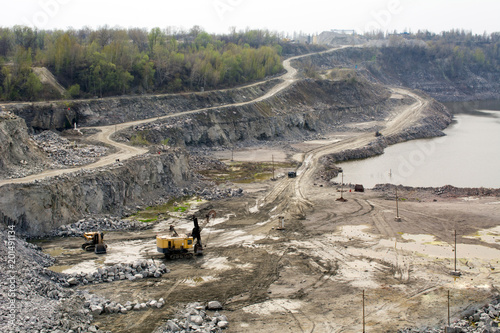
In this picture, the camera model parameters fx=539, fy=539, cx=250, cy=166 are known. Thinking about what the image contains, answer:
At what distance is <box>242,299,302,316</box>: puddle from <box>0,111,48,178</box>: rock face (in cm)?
2051

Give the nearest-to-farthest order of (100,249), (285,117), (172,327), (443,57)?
1. (172,327)
2. (100,249)
3. (285,117)
4. (443,57)

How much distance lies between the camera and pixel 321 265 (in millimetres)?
29250

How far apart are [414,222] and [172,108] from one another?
39.5 meters

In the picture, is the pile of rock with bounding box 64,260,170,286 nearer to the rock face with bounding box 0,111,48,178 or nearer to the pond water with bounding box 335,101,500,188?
the rock face with bounding box 0,111,48,178

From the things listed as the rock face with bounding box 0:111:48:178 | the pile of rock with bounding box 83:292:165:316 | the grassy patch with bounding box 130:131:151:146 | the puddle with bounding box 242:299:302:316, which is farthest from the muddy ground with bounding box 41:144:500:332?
the grassy patch with bounding box 130:131:151:146

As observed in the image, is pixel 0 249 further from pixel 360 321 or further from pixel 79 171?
pixel 360 321

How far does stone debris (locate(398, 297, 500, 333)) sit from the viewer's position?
69.9ft

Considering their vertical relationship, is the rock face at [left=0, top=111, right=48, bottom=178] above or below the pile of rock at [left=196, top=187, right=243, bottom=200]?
above

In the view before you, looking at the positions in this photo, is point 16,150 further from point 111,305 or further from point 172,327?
point 172,327

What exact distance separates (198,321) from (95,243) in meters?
11.0

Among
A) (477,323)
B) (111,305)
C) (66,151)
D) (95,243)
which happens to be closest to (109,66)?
(66,151)

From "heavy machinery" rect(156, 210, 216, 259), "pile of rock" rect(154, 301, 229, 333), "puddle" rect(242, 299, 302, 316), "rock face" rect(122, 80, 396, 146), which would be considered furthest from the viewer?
"rock face" rect(122, 80, 396, 146)

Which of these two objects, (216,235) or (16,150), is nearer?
(216,235)

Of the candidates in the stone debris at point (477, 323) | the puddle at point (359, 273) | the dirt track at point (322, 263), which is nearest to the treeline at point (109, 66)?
the dirt track at point (322, 263)
